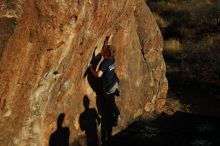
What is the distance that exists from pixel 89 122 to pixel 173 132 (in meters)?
2.36

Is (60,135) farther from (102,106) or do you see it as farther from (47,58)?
(47,58)

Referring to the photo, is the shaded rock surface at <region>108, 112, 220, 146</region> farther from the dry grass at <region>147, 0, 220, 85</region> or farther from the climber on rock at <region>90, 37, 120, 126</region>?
the dry grass at <region>147, 0, 220, 85</region>

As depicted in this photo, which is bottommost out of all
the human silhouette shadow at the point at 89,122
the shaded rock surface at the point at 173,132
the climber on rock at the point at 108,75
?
the shaded rock surface at the point at 173,132

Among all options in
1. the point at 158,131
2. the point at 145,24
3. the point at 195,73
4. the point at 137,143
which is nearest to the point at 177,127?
the point at 158,131

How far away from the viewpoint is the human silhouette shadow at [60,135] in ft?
26.8

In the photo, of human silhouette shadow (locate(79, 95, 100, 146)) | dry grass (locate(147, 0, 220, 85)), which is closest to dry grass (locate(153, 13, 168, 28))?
dry grass (locate(147, 0, 220, 85))

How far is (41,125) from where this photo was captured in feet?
25.3

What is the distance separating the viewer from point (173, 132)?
34.7 feet

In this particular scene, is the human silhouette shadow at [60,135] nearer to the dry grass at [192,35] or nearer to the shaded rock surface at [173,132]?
the shaded rock surface at [173,132]

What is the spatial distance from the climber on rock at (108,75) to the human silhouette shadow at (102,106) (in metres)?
0.11

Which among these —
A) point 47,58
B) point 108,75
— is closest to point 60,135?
point 108,75

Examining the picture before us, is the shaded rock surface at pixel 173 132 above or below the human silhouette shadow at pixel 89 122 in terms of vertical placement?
below

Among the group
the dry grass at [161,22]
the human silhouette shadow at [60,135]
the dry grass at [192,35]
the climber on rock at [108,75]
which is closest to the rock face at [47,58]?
the human silhouette shadow at [60,135]

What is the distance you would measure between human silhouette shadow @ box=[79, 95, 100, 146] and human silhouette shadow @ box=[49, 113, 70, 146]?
1.66ft
